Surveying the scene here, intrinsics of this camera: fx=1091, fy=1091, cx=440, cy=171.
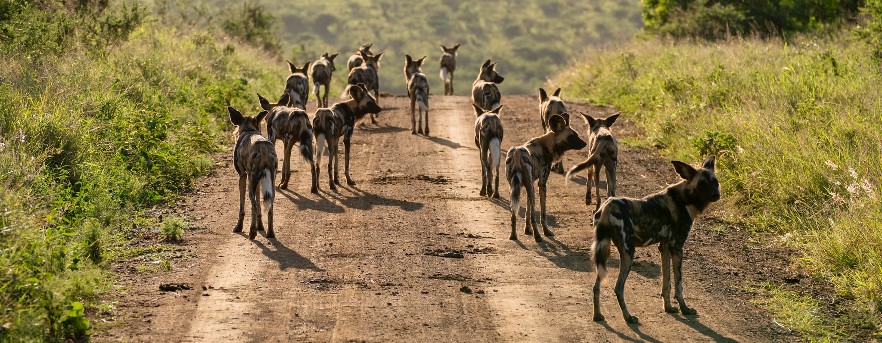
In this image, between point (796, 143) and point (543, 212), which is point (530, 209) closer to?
point (543, 212)

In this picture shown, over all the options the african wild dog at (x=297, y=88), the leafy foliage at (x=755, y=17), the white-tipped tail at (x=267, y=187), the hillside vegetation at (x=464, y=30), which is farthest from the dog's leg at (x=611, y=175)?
the hillside vegetation at (x=464, y=30)

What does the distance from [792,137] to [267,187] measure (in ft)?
21.7

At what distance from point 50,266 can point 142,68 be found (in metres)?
10.2

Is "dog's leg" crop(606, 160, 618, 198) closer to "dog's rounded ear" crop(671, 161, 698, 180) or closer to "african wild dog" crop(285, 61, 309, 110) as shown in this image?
"dog's rounded ear" crop(671, 161, 698, 180)

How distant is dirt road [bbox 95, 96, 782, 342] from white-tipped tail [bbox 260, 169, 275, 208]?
0.42m

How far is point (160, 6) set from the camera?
93.0 feet

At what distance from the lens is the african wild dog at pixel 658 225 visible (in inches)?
335

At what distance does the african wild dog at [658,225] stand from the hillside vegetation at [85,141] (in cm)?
392

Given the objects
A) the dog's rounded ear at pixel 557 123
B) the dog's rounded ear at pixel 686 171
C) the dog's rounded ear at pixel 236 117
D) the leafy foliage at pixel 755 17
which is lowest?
the dog's rounded ear at pixel 686 171

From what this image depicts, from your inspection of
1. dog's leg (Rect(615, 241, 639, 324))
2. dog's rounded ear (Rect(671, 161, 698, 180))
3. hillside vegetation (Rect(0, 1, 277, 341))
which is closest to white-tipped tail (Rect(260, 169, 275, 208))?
hillside vegetation (Rect(0, 1, 277, 341))

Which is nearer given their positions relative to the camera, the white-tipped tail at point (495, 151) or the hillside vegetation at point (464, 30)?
the white-tipped tail at point (495, 151)

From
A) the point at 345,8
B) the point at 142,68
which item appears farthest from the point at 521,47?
the point at 142,68

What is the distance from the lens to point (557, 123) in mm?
12266

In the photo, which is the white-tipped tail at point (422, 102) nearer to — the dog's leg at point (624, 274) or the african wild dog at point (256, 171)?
the african wild dog at point (256, 171)
